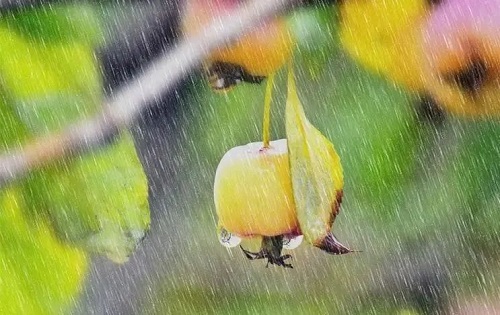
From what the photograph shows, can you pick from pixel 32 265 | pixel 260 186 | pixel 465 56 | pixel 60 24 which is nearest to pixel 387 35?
pixel 465 56

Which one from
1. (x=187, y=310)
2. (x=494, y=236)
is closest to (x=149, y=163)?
(x=187, y=310)

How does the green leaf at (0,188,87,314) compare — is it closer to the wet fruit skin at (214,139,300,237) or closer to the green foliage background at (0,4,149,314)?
the green foliage background at (0,4,149,314)

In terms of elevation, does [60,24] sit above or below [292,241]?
above

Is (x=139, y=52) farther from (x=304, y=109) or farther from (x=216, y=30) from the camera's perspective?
(x=304, y=109)

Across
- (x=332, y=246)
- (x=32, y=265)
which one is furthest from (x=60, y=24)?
(x=332, y=246)

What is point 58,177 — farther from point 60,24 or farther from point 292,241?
point 292,241

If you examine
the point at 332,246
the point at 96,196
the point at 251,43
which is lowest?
the point at 332,246

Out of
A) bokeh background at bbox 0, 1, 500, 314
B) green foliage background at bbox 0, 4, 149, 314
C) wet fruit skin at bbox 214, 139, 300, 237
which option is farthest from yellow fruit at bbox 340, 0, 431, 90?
green foliage background at bbox 0, 4, 149, 314
